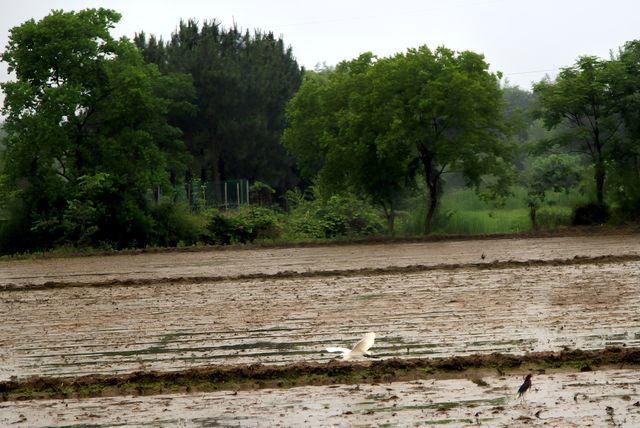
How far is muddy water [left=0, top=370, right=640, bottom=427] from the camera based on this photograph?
886 cm

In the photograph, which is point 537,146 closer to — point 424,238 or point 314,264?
point 424,238

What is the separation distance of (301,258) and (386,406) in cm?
2072

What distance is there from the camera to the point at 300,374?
1112cm

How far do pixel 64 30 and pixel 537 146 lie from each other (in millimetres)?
18766

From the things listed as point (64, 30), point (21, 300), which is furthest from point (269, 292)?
point (64, 30)

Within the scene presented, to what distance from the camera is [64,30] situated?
4081 centimetres

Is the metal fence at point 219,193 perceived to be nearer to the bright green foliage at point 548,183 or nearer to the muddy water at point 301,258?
the muddy water at point 301,258

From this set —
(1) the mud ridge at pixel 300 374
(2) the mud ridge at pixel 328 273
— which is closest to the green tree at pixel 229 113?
(2) the mud ridge at pixel 328 273

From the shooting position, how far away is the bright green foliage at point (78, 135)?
130 feet

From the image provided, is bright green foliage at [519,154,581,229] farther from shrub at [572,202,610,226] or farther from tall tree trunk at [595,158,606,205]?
tall tree trunk at [595,158,606,205]

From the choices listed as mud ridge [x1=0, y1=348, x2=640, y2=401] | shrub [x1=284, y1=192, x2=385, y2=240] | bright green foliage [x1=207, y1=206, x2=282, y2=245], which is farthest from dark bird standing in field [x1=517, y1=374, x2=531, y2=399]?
bright green foliage [x1=207, y1=206, x2=282, y2=245]

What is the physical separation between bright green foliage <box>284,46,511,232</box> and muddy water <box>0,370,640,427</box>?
2738 centimetres

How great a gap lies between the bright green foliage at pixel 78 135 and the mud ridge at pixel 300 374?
28.4m

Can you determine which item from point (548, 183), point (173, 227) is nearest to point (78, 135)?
point (173, 227)
